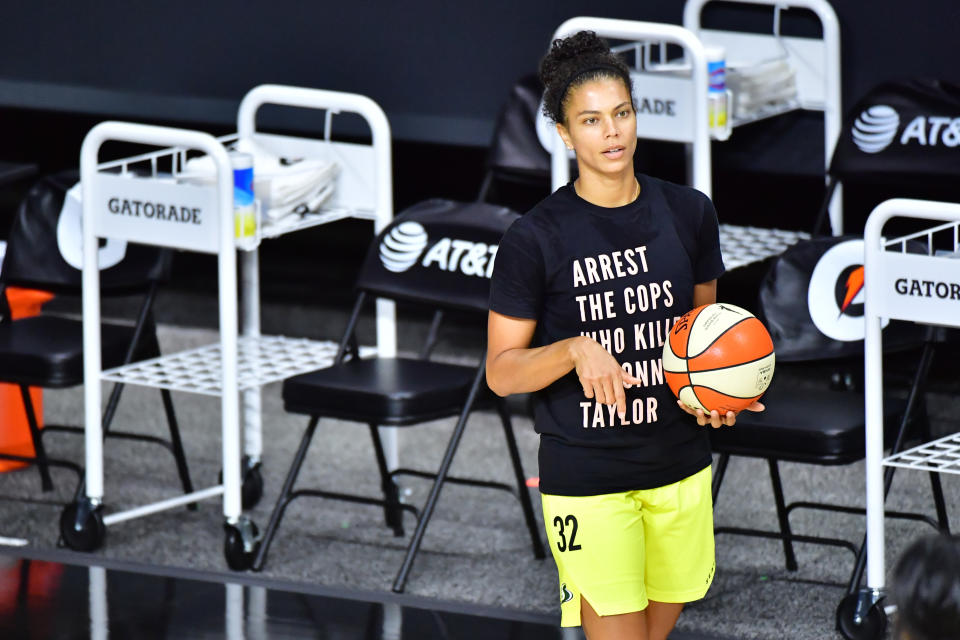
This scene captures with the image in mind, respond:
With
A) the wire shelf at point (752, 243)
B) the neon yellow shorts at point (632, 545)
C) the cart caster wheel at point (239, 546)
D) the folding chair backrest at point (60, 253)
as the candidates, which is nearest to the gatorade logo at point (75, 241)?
the folding chair backrest at point (60, 253)

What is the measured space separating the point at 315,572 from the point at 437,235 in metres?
1.01

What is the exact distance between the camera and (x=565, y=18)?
19.9 feet

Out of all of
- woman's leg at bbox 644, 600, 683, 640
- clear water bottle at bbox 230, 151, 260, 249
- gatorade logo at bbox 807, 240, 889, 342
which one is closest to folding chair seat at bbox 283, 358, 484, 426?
clear water bottle at bbox 230, 151, 260, 249

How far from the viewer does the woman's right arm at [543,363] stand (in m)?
2.88

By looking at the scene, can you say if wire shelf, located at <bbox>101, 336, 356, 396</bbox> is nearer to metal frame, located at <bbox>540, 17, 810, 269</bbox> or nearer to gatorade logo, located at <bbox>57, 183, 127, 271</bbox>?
gatorade logo, located at <bbox>57, 183, 127, 271</bbox>

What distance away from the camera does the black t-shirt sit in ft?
10.1

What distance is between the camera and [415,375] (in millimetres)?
4805

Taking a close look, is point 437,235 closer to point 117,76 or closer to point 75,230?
point 75,230

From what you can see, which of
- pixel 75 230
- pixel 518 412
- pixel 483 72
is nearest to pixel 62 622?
pixel 75 230

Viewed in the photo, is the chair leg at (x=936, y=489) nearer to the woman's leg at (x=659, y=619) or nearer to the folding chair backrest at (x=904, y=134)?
the folding chair backrest at (x=904, y=134)

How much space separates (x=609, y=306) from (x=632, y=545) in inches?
17.7

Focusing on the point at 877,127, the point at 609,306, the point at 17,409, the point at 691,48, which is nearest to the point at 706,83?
the point at 691,48

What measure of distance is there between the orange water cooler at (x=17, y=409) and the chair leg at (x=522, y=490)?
66.9 inches

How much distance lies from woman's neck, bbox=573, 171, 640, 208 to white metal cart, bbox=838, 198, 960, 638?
1.01m
